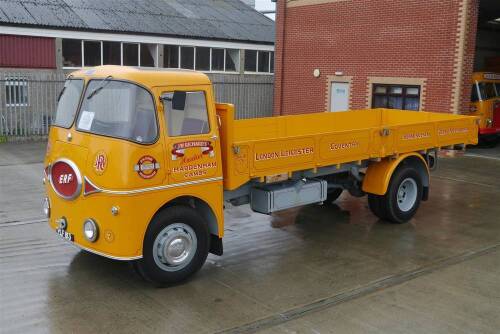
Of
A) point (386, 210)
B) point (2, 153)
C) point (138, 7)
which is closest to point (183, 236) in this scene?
point (386, 210)

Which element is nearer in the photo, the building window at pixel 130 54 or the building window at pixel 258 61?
the building window at pixel 130 54

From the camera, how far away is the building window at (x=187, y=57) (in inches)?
1005

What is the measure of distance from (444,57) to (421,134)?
7863mm

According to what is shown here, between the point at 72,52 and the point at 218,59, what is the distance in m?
7.49

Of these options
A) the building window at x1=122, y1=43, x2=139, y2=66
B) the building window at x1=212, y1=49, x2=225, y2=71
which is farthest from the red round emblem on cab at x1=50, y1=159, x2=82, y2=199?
the building window at x1=212, y1=49, x2=225, y2=71

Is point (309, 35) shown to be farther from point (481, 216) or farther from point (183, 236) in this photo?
point (183, 236)

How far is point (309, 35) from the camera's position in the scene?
20.0m

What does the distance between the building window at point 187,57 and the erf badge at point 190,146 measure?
1991 cm

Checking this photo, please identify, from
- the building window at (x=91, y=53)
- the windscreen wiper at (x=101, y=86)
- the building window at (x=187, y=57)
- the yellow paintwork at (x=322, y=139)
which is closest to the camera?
the windscreen wiper at (x=101, y=86)

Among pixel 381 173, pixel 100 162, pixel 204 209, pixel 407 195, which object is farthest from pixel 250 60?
pixel 100 162

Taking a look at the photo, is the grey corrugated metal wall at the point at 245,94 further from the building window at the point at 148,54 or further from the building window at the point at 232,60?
the building window at the point at 232,60

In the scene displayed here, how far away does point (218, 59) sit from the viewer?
27.0 m

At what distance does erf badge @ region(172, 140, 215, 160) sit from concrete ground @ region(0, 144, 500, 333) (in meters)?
1.47

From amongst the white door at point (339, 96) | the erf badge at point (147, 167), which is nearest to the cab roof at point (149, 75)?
the erf badge at point (147, 167)
